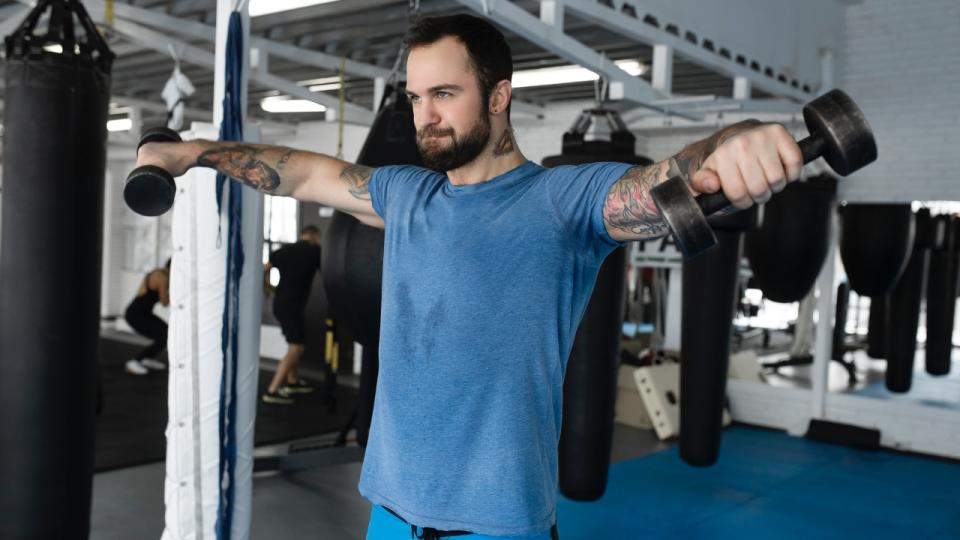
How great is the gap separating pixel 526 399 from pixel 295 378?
6.51 m

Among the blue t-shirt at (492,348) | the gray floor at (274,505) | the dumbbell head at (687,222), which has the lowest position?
Result: the gray floor at (274,505)

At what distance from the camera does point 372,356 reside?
8.39 ft

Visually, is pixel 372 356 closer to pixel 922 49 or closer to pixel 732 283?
pixel 732 283

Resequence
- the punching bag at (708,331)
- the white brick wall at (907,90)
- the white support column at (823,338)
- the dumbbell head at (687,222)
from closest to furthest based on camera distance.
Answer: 1. the dumbbell head at (687,222)
2. the punching bag at (708,331)
3. the white brick wall at (907,90)
4. the white support column at (823,338)

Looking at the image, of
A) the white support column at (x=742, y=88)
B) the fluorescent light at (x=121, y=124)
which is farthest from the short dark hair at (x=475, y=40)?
the fluorescent light at (x=121, y=124)

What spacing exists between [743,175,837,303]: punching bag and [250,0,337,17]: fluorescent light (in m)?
2.60

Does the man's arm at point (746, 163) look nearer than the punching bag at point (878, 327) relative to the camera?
Yes

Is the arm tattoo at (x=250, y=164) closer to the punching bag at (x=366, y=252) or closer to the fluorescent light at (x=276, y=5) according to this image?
the punching bag at (x=366, y=252)

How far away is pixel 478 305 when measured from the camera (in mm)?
1313

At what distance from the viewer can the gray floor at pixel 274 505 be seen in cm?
387

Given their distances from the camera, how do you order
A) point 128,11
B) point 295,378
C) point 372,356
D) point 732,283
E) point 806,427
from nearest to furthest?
point 372,356 → point 732,283 → point 128,11 → point 806,427 → point 295,378

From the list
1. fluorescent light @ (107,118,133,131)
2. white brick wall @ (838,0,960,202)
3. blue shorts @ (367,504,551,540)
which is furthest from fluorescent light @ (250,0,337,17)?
fluorescent light @ (107,118,133,131)

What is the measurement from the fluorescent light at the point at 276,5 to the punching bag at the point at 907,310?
4.34 m

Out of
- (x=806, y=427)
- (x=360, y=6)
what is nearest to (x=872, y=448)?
(x=806, y=427)
